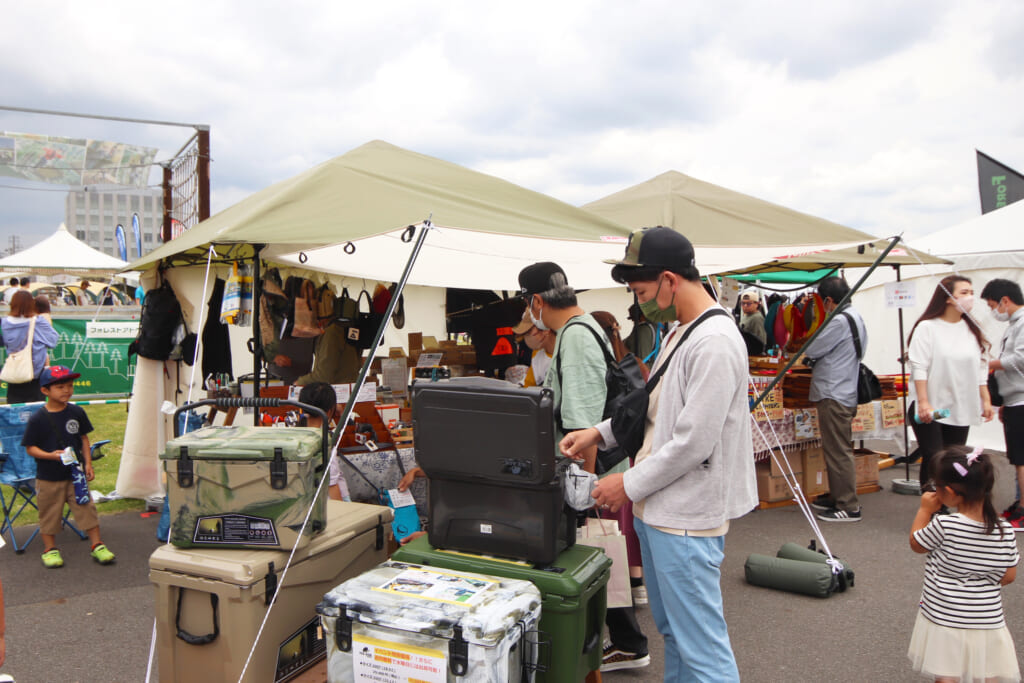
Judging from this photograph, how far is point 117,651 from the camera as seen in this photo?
3322mm

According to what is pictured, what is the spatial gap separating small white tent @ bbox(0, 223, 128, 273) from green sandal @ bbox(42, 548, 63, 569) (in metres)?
10.2

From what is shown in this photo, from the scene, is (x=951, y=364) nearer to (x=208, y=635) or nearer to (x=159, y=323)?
(x=208, y=635)

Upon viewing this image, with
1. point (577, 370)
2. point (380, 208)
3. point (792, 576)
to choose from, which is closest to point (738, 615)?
point (792, 576)

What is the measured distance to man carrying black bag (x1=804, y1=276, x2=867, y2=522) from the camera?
18.2ft

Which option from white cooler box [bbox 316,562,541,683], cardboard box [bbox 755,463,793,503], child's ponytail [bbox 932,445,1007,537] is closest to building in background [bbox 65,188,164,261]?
cardboard box [bbox 755,463,793,503]

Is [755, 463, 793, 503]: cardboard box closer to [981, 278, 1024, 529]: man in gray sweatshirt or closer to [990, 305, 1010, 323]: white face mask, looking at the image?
[981, 278, 1024, 529]: man in gray sweatshirt

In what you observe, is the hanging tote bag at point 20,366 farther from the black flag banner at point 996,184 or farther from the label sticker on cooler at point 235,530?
the black flag banner at point 996,184

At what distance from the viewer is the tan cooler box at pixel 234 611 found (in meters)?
2.24

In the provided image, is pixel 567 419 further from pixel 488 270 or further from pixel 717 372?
pixel 488 270

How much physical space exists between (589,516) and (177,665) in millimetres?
1684

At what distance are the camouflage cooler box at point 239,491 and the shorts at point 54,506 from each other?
2734 millimetres

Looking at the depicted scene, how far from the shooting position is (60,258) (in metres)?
14.4

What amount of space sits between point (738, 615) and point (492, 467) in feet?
7.73

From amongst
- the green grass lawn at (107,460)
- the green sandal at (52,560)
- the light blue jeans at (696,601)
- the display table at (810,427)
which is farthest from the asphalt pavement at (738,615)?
the light blue jeans at (696,601)
